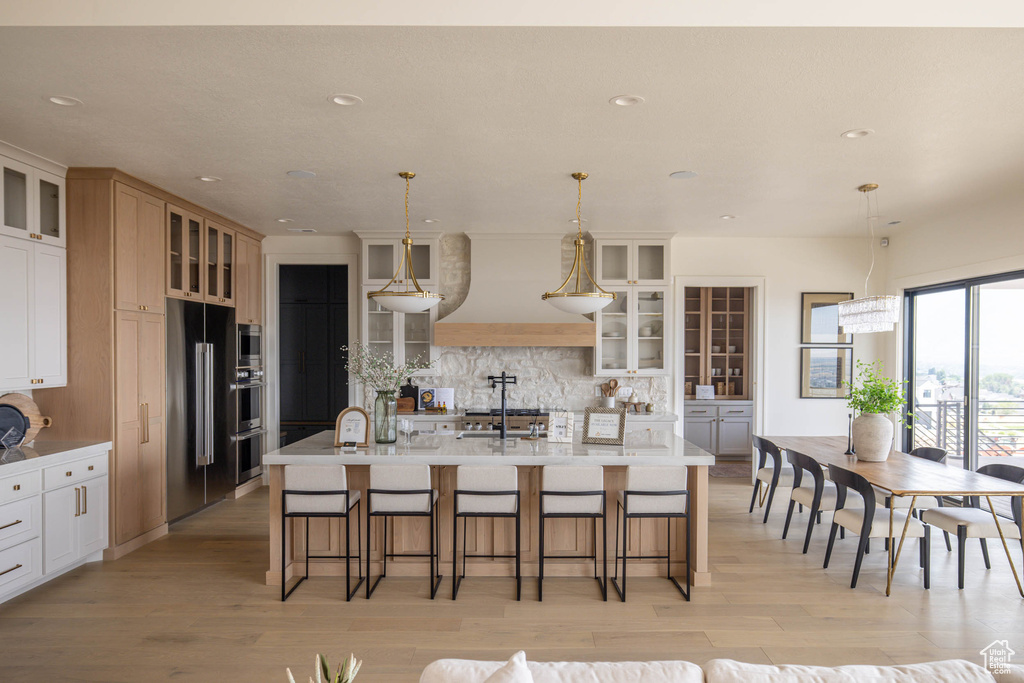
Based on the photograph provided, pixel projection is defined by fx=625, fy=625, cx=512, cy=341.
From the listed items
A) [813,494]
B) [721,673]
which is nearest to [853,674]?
[721,673]

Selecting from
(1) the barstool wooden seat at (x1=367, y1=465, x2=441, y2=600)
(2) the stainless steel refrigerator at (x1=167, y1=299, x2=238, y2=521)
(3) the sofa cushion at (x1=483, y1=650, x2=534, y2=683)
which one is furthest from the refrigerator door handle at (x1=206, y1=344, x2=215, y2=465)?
(3) the sofa cushion at (x1=483, y1=650, x2=534, y2=683)

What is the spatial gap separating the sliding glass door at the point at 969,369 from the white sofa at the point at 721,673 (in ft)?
15.8

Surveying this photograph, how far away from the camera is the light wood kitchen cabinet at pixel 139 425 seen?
4.59 metres

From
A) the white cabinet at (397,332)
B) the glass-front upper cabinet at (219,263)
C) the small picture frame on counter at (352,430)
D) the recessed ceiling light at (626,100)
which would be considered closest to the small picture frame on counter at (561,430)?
the small picture frame on counter at (352,430)

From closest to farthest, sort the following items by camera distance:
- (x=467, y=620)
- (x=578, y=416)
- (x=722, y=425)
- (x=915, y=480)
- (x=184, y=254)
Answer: (x=467, y=620) → (x=915, y=480) → (x=184, y=254) → (x=578, y=416) → (x=722, y=425)

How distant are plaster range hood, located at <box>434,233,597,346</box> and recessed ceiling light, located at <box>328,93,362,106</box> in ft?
11.5

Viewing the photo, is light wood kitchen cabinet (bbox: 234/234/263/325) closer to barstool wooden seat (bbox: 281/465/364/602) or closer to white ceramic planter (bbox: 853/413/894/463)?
barstool wooden seat (bbox: 281/465/364/602)

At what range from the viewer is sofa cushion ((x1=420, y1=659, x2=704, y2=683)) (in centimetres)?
158

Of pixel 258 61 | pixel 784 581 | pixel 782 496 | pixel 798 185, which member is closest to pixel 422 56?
pixel 258 61

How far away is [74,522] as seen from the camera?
13.6 feet

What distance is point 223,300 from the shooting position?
6.15 metres

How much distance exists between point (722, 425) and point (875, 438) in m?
3.75

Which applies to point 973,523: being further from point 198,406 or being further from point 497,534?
point 198,406

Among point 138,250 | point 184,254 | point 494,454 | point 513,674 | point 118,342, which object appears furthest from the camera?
point 184,254
